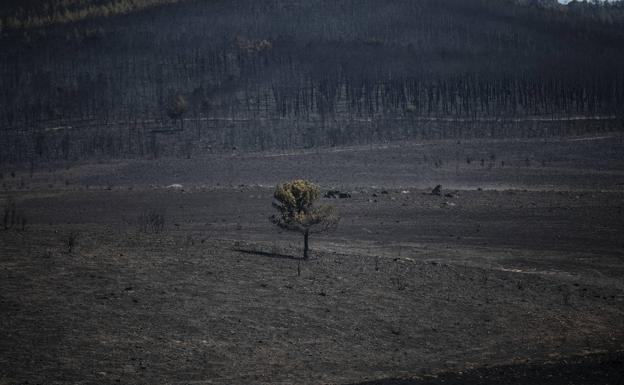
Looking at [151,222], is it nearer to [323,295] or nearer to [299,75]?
[323,295]

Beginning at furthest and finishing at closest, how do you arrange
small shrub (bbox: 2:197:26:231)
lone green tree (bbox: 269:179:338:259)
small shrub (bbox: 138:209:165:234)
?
small shrub (bbox: 138:209:165:234), small shrub (bbox: 2:197:26:231), lone green tree (bbox: 269:179:338:259)

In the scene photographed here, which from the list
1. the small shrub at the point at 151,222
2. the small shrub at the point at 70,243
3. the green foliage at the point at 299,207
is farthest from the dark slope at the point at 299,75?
the small shrub at the point at 70,243

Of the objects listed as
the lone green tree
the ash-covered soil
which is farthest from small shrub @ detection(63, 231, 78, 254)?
the lone green tree

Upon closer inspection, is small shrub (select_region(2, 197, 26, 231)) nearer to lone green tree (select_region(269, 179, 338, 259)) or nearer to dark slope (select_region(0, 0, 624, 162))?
lone green tree (select_region(269, 179, 338, 259))

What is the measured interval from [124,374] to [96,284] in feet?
20.2

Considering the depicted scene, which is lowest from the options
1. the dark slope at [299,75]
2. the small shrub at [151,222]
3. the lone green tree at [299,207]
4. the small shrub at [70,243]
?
the small shrub at [151,222]

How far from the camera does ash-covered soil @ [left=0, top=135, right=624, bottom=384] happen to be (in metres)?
17.2

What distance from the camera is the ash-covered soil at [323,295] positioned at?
17234mm

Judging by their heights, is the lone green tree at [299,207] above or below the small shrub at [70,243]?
above

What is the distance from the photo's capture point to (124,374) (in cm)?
1622

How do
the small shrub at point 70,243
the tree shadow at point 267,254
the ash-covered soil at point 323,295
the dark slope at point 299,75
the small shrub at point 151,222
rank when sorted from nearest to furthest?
the ash-covered soil at point 323,295, the small shrub at point 70,243, the tree shadow at point 267,254, the small shrub at point 151,222, the dark slope at point 299,75

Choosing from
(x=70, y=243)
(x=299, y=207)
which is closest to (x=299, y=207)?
(x=299, y=207)

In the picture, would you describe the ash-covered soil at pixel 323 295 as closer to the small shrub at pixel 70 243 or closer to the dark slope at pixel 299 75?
the small shrub at pixel 70 243

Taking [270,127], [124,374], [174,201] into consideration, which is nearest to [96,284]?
[124,374]
